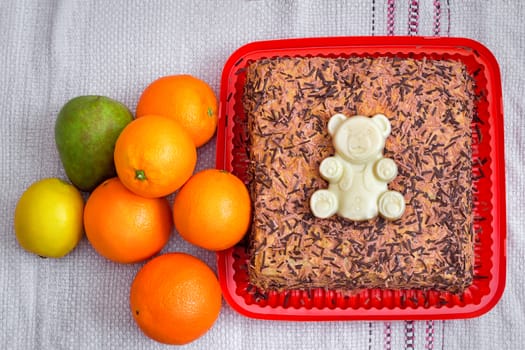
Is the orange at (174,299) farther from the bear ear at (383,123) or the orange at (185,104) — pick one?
the bear ear at (383,123)

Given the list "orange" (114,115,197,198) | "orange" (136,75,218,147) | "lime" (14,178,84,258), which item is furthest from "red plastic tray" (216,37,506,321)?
"lime" (14,178,84,258)

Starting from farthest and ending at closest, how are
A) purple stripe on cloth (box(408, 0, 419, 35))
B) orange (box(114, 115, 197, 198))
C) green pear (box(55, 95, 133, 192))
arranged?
purple stripe on cloth (box(408, 0, 419, 35)), green pear (box(55, 95, 133, 192)), orange (box(114, 115, 197, 198))

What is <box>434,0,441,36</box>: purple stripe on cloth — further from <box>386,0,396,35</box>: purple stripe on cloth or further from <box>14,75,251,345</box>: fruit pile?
<box>14,75,251,345</box>: fruit pile

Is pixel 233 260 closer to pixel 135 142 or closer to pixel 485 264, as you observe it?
pixel 135 142

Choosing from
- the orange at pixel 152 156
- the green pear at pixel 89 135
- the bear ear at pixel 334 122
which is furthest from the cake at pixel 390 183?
the green pear at pixel 89 135

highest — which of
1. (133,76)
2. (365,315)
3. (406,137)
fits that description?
(133,76)

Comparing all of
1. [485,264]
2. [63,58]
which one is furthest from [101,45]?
[485,264]
